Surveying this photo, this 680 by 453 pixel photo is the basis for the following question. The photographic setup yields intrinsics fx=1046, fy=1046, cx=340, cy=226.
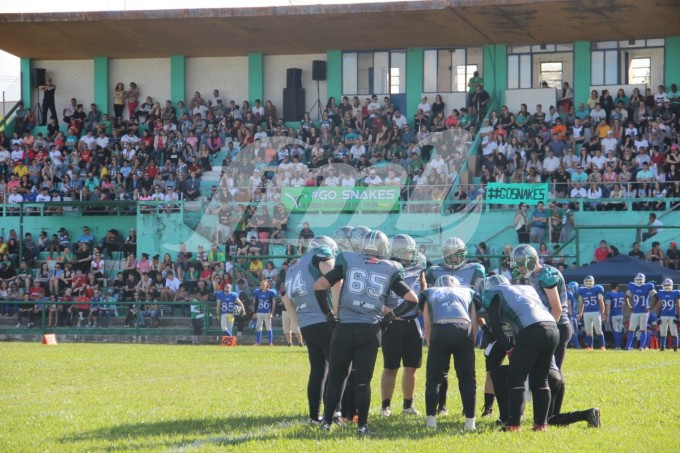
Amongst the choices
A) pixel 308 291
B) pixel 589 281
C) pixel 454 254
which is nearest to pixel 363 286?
pixel 308 291

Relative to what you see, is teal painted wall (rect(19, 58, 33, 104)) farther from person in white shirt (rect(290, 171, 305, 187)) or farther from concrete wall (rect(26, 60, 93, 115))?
person in white shirt (rect(290, 171, 305, 187))

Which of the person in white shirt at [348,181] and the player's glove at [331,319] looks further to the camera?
the person in white shirt at [348,181]

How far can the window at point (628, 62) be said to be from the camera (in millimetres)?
33250

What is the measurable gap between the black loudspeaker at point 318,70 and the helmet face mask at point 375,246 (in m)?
26.8

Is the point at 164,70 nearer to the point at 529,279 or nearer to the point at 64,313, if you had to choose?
the point at 64,313

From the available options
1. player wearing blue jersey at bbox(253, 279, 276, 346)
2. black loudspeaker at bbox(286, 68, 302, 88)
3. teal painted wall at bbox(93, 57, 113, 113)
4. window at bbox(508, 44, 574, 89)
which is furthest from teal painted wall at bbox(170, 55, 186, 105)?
player wearing blue jersey at bbox(253, 279, 276, 346)

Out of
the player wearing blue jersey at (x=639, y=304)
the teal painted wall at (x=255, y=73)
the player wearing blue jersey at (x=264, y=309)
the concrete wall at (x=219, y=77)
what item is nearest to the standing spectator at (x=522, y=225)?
the player wearing blue jersey at (x=639, y=304)

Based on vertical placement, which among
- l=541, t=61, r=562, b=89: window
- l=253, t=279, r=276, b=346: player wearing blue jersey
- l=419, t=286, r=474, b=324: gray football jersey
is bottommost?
l=253, t=279, r=276, b=346: player wearing blue jersey

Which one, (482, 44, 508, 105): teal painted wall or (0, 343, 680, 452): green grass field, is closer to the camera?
(0, 343, 680, 452): green grass field

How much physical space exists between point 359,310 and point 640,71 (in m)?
26.2

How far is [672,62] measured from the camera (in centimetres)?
3300

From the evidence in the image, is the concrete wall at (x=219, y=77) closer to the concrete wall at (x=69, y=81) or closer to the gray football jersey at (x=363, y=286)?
the concrete wall at (x=69, y=81)

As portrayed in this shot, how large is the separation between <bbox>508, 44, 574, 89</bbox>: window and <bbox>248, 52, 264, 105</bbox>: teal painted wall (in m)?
8.79

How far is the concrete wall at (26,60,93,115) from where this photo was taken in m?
39.1
